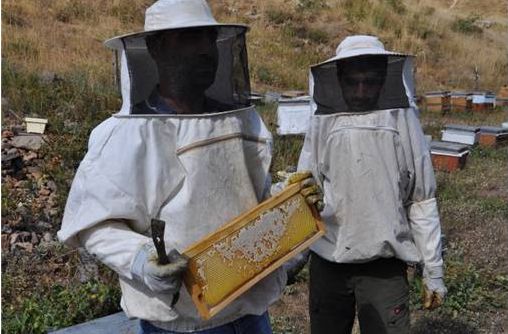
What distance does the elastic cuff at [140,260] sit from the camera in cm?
147

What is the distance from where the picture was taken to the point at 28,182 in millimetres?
5359

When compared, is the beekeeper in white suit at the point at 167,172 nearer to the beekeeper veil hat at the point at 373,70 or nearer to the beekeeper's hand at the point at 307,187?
the beekeeper's hand at the point at 307,187

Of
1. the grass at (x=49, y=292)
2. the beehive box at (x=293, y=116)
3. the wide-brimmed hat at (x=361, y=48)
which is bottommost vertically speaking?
the grass at (x=49, y=292)

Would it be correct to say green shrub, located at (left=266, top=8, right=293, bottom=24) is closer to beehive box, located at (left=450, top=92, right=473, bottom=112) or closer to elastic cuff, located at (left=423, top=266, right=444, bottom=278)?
beehive box, located at (left=450, top=92, right=473, bottom=112)

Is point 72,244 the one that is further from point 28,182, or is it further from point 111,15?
point 111,15

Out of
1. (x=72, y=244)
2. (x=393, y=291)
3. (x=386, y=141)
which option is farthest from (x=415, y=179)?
(x=72, y=244)

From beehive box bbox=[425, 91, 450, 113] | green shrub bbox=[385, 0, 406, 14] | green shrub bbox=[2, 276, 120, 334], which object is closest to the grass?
green shrub bbox=[2, 276, 120, 334]

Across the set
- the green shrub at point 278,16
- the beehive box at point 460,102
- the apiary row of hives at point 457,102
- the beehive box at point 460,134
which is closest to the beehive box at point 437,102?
the apiary row of hives at point 457,102

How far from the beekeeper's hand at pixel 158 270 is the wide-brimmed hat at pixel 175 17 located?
58cm

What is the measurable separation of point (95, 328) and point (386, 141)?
1701mm

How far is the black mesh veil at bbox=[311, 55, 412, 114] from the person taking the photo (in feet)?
8.84

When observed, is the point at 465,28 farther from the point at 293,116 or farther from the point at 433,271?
the point at 433,271

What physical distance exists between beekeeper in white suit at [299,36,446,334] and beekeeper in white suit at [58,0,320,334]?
2.90 feet

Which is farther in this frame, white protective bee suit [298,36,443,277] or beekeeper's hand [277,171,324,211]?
white protective bee suit [298,36,443,277]
